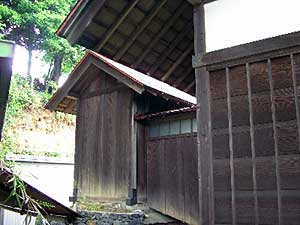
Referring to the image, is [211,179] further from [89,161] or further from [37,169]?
[37,169]

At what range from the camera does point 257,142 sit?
396 cm

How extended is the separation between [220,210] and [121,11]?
3610 mm

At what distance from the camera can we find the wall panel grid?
3.75m

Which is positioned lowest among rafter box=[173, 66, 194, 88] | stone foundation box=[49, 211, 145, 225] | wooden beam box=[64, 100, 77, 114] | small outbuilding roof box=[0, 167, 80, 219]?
stone foundation box=[49, 211, 145, 225]

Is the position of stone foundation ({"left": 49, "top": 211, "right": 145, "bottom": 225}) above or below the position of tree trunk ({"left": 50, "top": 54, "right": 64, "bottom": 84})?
below

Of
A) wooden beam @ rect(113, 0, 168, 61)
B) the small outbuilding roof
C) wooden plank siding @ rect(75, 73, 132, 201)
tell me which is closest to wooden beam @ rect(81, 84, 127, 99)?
wooden plank siding @ rect(75, 73, 132, 201)

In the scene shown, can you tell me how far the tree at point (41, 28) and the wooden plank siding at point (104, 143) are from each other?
10.7 meters

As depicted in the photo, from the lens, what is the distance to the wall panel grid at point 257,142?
3.75 m

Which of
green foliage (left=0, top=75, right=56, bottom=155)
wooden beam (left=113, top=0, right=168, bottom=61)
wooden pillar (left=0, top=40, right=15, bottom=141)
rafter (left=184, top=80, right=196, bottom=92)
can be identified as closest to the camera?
wooden pillar (left=0, top=40, right=15, bottom=141)

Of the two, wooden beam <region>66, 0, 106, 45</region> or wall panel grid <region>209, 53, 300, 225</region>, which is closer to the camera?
wall panel grid <region>209, 53, 300, 225</region>

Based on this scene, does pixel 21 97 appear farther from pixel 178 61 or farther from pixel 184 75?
pixel 178 61

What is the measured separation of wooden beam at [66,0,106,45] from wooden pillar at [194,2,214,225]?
1.70 m

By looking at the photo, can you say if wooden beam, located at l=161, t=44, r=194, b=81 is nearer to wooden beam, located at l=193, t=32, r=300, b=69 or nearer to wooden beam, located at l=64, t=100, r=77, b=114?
wooden beam, located at l=193, t=32, r=300, b=69

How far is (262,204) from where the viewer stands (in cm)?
383
